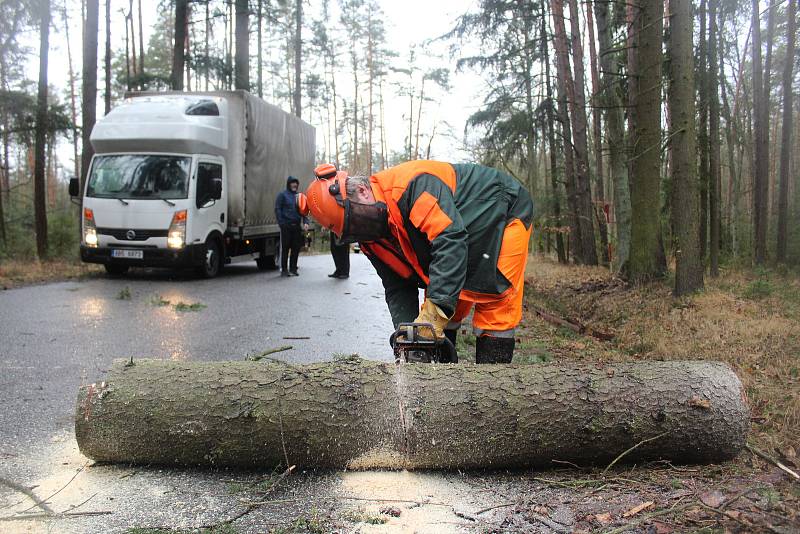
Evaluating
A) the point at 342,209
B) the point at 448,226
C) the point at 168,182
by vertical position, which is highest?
the point at 168,182

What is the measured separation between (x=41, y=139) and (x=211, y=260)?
7.35m

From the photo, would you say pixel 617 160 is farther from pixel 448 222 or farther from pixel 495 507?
pixel 495 507

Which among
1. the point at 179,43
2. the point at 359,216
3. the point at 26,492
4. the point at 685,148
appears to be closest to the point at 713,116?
the point at 685,148

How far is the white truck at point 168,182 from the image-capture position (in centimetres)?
1132

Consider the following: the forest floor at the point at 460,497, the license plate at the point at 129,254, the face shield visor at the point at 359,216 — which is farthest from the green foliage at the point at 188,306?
the face shield visor at the point at 359,216

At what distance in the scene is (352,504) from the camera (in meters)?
2.61

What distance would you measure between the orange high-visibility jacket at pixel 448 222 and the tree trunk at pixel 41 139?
15.0 m

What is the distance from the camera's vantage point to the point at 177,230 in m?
11.3

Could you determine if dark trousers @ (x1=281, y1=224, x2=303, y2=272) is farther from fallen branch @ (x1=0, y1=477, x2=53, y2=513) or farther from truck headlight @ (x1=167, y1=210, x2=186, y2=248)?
fallen branch @ (x1=0, y1=477, x2=53, y2=513)

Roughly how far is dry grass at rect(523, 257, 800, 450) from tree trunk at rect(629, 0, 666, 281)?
1.60ft

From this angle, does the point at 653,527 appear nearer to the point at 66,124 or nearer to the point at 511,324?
the point at 511,324

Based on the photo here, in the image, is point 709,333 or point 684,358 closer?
point 684,358

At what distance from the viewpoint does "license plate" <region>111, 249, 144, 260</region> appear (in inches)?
447

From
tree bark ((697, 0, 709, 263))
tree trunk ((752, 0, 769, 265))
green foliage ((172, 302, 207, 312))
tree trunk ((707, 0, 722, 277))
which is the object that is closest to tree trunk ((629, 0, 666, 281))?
tree trunk ((707, 0, 722, 277))
